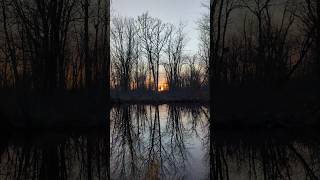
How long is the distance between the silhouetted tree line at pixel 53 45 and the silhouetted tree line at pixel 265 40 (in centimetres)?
521

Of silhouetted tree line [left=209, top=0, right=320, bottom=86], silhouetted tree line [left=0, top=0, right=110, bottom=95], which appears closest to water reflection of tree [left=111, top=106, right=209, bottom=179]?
silhouetted tree line [left=0, top=0, right=110, bottom=95]

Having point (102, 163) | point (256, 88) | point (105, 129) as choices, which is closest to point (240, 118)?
point (256, 88)

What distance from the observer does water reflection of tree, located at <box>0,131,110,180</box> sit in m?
8.13

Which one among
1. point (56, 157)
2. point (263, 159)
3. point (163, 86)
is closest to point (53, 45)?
point (56, 157)

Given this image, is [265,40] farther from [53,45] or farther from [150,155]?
[150,155]

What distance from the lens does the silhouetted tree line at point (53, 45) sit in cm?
1752

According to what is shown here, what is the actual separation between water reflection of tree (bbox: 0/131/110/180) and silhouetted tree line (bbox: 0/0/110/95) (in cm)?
331

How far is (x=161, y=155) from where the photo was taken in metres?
10.9

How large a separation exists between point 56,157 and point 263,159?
16.3 feet

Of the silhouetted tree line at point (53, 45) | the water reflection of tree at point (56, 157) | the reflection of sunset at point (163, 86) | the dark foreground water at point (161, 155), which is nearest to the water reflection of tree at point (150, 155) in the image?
the dark foreground water at point (161, 155)

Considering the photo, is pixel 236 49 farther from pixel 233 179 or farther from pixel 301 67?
pixel 233 179

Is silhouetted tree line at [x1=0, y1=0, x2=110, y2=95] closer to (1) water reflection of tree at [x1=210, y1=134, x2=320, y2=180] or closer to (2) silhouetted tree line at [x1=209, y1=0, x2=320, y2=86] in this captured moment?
(2) silhouetted tree line at [x1=209, y1=0, x2=320, y2=86]

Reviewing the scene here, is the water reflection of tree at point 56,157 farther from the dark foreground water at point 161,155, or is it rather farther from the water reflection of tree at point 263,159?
the water reflection of tree at point 263,159

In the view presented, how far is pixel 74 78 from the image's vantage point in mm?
18219
